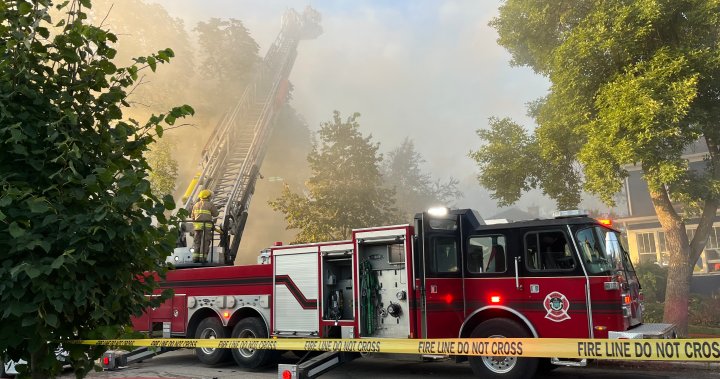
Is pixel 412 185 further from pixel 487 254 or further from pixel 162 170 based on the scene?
pixel 487 254

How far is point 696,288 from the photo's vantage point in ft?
72.1

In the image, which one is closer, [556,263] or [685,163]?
[556,263]

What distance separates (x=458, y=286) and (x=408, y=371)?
222 centimetres

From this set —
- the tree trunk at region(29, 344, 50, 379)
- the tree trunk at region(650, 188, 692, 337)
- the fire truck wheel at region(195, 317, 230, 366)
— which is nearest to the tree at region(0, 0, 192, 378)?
the tree trunk at region(29, 344, 50, 379)

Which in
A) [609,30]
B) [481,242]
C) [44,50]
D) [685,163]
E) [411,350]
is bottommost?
[411,350]

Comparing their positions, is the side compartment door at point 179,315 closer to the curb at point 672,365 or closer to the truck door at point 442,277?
the truck door at point 442,277

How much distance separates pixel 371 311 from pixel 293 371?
75.6 inches

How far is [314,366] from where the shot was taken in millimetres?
7516

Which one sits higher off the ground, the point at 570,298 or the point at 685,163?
the point at 685,163

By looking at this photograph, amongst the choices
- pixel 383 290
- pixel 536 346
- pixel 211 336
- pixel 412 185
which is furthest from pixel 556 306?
pixel 412 185

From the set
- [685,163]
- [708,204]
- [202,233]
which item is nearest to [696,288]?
[708,204]

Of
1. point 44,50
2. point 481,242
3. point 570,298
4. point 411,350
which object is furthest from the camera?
point 481,242

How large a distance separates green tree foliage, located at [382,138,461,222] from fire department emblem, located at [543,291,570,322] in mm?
47277

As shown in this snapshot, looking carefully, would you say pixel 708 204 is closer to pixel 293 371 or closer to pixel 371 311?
pixel 371 311
